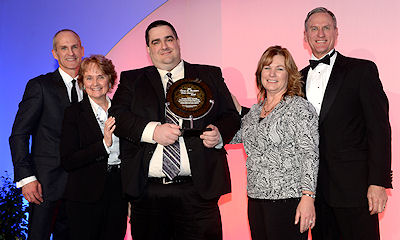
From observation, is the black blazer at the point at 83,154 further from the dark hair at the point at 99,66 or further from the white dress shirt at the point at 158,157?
the white dress shirt at the point at 158,157

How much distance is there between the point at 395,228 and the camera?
3535 millimetres

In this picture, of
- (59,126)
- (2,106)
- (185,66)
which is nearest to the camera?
Result: (185,66)

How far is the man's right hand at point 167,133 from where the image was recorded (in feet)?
8.51

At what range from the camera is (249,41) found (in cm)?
412

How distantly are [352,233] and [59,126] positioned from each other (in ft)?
7.71

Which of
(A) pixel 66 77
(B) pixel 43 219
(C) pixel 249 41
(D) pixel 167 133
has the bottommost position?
(B) pixel 43 219

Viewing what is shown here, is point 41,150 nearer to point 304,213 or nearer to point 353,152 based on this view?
point 304,213

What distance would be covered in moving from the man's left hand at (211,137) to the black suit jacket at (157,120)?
0.08m

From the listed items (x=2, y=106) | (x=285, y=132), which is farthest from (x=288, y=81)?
(x=2, y=106)

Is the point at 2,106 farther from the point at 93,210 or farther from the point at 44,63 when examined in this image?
the point at 93,210

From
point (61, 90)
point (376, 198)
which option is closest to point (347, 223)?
point (376, 198)

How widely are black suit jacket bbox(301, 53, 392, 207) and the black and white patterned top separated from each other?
0.89 ft

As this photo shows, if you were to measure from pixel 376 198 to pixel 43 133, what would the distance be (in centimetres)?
253

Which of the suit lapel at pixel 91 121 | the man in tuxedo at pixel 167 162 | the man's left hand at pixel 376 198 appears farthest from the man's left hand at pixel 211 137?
the man's left hand at pixel 376 198
